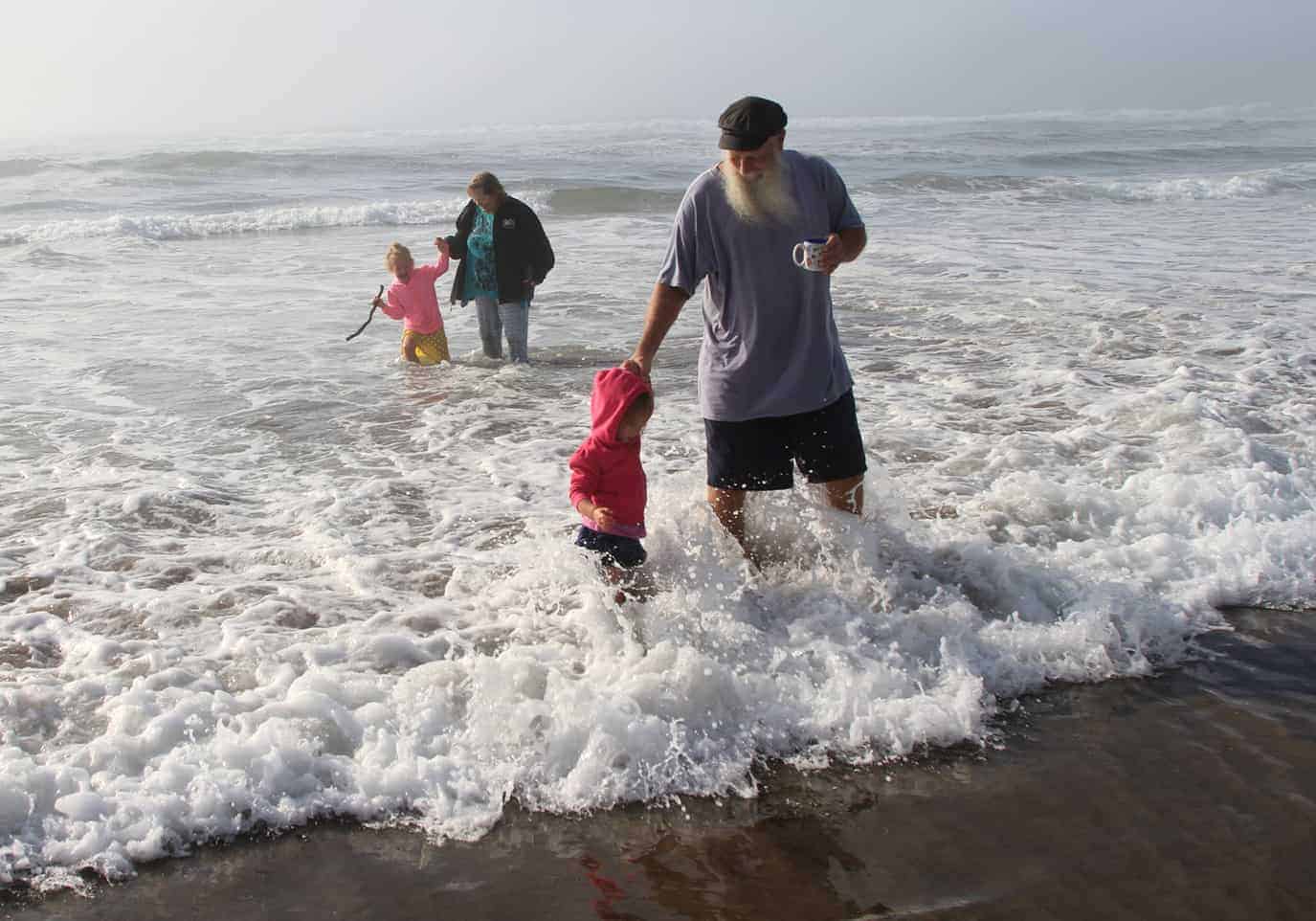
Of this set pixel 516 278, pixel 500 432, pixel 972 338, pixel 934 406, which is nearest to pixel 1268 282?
pixel 972 338

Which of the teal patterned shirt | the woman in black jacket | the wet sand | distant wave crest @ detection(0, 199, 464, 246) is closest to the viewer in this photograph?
the wet sand

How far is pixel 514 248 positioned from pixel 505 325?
737 millimetres

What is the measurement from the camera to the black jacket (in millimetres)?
9562

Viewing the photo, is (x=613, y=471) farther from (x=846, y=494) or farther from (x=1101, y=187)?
(x=1101, y=187)

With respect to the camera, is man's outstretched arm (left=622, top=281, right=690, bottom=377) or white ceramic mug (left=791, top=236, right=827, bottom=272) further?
man's outstretched arm (left=622, top=281, right=690, bottom=377)

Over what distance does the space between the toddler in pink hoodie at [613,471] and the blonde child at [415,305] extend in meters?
5.80

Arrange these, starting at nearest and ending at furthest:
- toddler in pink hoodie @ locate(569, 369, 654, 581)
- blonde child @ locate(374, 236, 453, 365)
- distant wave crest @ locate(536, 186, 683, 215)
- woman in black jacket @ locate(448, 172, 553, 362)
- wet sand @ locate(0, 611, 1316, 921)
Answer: wet sand @ locate(0, 611, 1316, 921) → toddler in pink hoodie @ locate(569, 369, 654, 581) → woman in black jacket @ locate(448, 172, 553, 362) → blonde child @ locate(374, 236, 453, 365) → distant wave crest @ locate(536, 186, 683, 215)

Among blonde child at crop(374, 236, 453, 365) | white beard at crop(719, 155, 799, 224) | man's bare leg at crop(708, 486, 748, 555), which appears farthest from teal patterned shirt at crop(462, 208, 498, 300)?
white beard at crop(719, 155, 799, 224)

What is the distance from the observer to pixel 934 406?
8.39 metres

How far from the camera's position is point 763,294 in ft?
14.3

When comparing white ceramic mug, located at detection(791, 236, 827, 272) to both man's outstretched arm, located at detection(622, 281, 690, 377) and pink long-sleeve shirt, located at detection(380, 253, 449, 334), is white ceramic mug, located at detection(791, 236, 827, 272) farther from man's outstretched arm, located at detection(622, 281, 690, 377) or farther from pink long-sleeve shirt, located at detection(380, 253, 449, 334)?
pink long-sleeve shirt, located at detection(380, 253, 449, 334)

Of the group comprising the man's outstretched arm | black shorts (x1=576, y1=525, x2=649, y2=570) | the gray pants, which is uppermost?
the man's outstretched arm

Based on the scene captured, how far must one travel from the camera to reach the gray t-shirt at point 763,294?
4293 millimetres

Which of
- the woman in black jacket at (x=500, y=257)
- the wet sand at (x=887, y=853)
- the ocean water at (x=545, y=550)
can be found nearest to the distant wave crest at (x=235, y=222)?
the ocean water at (x=545, y=550)
